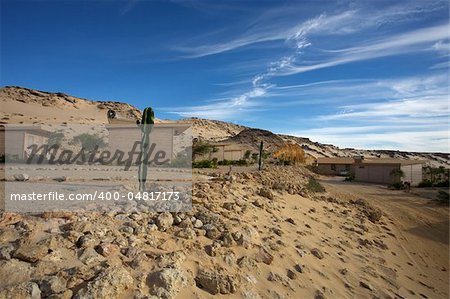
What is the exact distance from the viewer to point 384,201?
21266 millimetres

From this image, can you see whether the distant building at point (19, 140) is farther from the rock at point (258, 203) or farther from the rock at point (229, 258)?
the rock at point (229, 258)

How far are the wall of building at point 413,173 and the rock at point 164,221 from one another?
110ft

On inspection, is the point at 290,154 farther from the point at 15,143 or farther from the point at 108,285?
the point at 108,285

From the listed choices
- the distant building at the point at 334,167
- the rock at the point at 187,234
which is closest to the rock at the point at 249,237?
the rock at the point at 187,234

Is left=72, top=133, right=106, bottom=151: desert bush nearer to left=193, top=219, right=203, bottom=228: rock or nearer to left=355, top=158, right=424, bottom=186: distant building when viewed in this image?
left=193, top=219, right=203, bottom=228: rock

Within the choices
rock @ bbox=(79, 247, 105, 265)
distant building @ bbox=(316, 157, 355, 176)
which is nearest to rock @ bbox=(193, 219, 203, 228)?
rock @ bbox=(79, 247, 105, 265)

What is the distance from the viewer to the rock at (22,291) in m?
3.73

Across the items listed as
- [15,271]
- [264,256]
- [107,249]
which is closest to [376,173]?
[264,256]

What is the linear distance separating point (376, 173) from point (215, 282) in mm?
35669

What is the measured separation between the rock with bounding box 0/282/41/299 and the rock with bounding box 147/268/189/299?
1333mm

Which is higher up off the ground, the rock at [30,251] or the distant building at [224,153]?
the distant building at [224,153]

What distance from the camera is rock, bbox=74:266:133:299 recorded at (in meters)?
3.90

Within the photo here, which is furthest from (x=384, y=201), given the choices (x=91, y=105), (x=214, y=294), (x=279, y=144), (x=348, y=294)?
(x=91, y=105)

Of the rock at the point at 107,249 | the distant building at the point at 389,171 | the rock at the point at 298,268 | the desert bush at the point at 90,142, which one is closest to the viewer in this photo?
the rock at the point at 107,249
